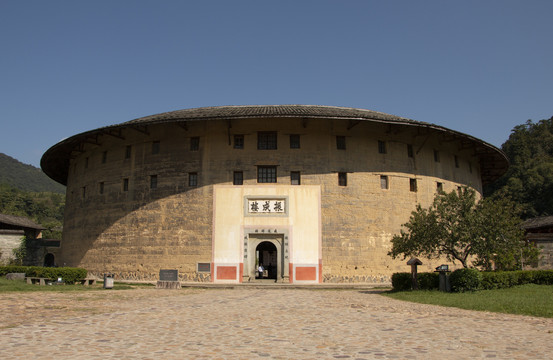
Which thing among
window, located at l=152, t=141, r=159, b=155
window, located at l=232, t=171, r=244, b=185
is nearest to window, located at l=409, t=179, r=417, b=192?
window, located at l=232, t=171, r=244, b=185

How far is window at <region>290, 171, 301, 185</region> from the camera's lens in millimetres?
22094

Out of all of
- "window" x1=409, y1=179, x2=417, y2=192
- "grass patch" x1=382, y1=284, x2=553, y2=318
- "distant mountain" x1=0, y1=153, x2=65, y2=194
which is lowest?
"grass patch" x1=382, y1=284, x2=553, y2=318

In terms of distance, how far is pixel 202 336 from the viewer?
638 cm

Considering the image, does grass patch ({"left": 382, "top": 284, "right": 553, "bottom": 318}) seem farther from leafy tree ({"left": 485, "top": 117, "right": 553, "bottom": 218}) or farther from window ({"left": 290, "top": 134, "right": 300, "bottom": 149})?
leafy tree ({"left": 485, "top": 117, "right": 553, "bottom": 218})

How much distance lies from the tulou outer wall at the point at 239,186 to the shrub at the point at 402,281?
5.20m

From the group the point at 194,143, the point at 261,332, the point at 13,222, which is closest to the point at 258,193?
the point at 194,143

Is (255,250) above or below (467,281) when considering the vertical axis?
above

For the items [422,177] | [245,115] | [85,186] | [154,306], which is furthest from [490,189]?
[154,306]

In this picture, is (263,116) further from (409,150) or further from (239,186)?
(409,150)

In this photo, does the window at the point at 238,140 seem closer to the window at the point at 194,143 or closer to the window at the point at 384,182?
the window at the point at 194,143

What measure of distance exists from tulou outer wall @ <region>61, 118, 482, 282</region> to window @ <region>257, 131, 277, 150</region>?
258mm

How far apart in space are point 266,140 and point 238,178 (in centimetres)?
240

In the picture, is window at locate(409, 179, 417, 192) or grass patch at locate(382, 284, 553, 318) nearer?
grass patch at locate(382, 284, 553, 318)

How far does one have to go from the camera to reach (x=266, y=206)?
21500 millimetres
